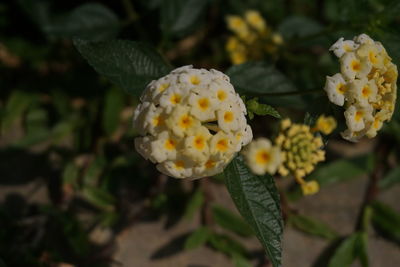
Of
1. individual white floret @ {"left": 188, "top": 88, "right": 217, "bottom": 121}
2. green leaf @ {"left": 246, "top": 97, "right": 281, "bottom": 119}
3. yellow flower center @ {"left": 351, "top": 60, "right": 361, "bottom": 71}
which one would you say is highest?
yellow flower center @ {"left": 351, "top": 60, "right": 361, "bottom": 71}

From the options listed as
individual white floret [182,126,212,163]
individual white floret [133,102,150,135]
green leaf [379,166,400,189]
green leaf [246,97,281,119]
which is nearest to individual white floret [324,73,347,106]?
green leaf [246,97,281,119]

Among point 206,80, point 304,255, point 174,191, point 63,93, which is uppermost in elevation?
point 206,80

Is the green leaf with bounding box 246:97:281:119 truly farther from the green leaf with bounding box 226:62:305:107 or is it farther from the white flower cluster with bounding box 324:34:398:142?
the green leaf with bounding box 226:62:305:107

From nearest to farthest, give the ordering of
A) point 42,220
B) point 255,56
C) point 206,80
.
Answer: point 206,80 → point 42,220 → point 255,56

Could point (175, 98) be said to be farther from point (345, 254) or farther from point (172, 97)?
point (345, 254)

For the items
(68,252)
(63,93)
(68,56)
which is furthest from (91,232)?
(68,56)

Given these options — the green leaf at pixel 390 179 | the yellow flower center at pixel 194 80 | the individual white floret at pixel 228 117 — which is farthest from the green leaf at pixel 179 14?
the green leaf at pixel 390 179

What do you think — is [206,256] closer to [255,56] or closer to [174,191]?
[174,191]

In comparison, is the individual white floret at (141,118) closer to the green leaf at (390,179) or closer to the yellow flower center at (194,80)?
the yellow flower center at (194,80)
